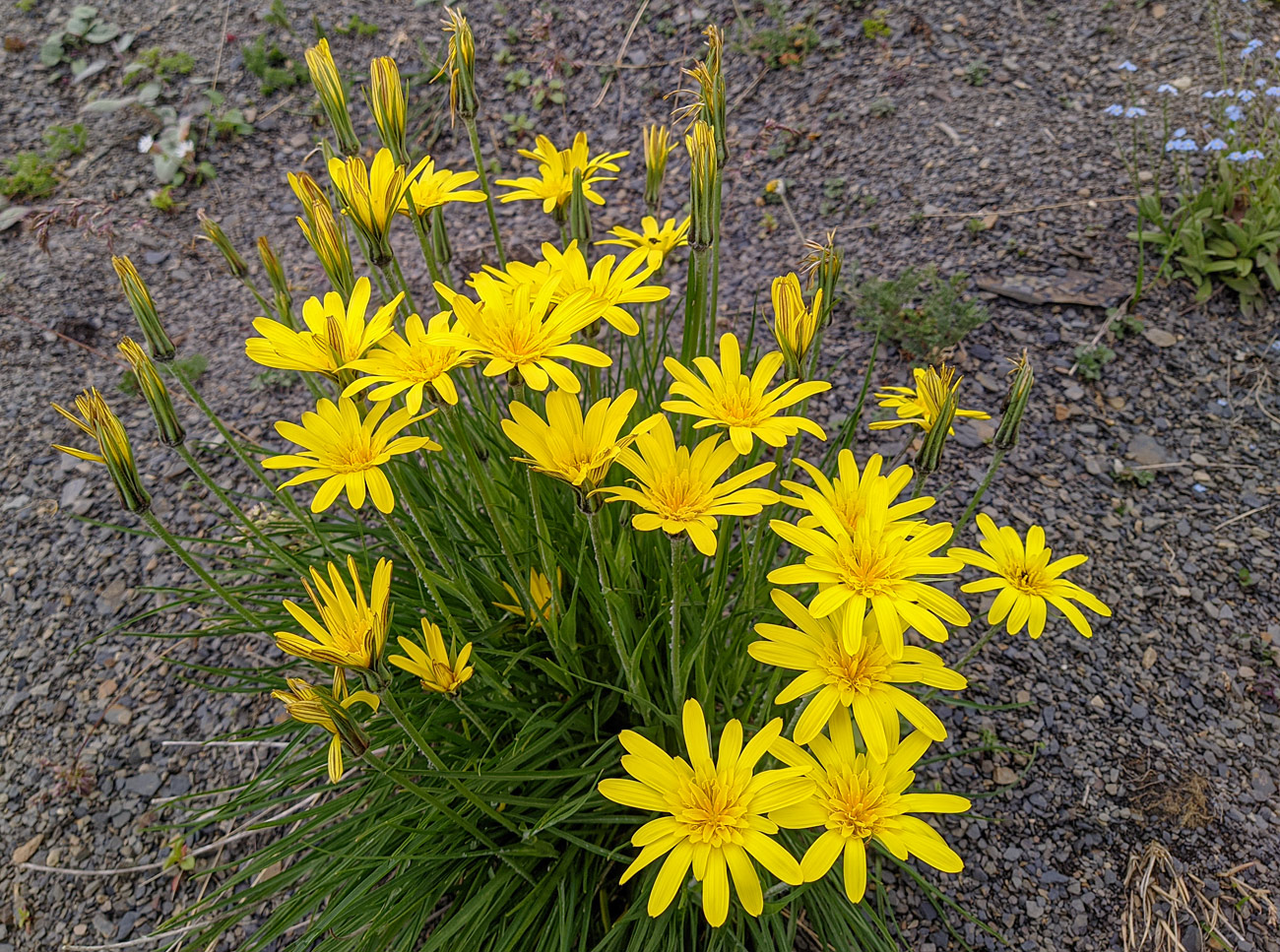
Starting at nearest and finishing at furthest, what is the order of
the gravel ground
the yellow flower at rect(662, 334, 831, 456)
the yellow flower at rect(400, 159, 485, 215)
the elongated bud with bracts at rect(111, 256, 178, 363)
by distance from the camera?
the yellow flower at rect(662, 334, 831, 456) < the elongated bud with bracts at rect(111, 256, 178, 363) < the yellow flower at rect(400, 159, 485, 215) < the gravel ground

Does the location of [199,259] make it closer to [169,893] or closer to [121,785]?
[121,785]

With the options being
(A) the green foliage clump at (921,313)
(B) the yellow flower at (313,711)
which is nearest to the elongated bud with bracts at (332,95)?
(B) the yellow flower at (313,711)

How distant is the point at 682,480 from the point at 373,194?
893mm

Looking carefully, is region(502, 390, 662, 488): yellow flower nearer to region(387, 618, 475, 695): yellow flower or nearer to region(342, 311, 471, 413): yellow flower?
region(342, 311, 471, 413): yellow flower

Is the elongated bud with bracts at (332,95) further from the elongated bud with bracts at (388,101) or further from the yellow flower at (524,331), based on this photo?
the yellow flower at (524,331)

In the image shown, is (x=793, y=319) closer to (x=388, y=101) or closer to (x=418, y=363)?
(x=418, y=363)

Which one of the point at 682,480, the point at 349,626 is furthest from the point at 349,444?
the point at 682,480

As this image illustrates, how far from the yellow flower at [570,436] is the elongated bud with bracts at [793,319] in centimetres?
Result: 38

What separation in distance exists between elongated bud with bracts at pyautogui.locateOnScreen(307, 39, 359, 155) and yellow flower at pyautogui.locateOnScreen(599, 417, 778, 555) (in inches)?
45.6

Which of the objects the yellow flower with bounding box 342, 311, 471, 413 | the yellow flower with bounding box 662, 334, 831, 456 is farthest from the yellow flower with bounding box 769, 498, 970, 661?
→ the yellow flower with bounding box 342, 311, 471, 413

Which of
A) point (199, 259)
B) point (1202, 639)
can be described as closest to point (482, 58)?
point (199, 259)

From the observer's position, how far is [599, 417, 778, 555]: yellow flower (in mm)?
1503

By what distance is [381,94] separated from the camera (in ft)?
6.61

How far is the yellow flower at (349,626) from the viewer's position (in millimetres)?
1450
